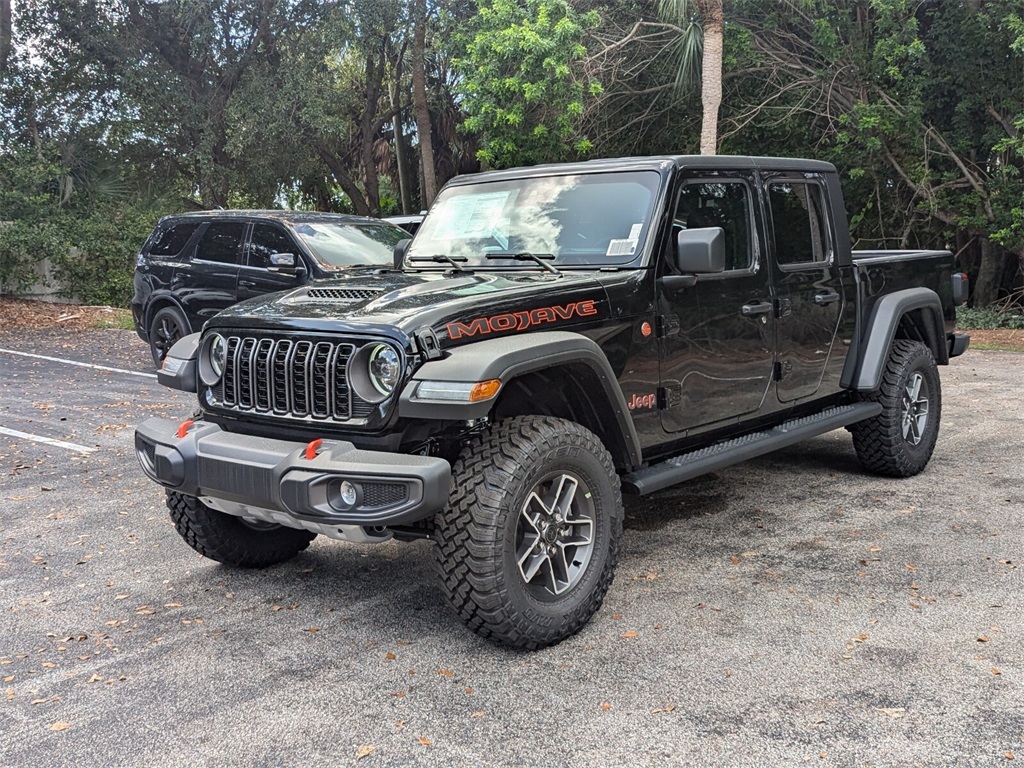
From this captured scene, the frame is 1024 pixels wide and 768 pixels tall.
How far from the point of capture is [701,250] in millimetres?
4543

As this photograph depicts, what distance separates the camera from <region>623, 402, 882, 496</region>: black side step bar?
4591 millimetres

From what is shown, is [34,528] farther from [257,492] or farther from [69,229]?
[69,229]

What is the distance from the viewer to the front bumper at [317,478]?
357 centimetres

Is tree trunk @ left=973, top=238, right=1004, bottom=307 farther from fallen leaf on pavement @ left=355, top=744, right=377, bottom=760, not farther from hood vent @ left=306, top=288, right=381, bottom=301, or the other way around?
fallen leaf on pavement @ left=355, top=744, right=377, bottom=760

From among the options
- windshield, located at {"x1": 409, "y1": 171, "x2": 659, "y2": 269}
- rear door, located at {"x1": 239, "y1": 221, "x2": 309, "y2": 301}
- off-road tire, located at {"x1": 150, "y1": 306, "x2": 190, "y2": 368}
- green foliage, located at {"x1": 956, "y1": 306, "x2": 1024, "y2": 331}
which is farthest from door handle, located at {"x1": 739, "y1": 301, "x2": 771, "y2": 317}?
green foliage, located at {"x1": 956, "y1": 306, "x2": 1024, "y2": 331}

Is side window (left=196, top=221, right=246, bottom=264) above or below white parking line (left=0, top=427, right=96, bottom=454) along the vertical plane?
above

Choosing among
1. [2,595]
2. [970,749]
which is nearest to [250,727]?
[2,595]

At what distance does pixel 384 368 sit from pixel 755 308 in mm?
2317

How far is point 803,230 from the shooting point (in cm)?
584

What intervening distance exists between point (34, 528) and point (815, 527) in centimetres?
443

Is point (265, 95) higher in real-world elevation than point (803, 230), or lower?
higher

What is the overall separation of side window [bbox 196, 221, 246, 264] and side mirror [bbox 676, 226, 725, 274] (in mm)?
6882

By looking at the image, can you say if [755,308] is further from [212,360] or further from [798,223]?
[212,360]

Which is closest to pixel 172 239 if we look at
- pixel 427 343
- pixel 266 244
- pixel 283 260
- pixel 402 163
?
pixel 266 244
